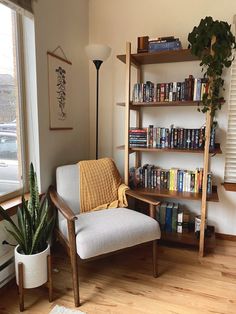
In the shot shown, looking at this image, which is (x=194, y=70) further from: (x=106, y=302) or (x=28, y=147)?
(x=106, y=302)

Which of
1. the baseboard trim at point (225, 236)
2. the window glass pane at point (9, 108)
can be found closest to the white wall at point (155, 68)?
the baseboard trim at point (225, 236)

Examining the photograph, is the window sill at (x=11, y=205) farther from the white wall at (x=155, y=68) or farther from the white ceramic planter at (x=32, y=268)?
the white wall at (x=155, y=68)

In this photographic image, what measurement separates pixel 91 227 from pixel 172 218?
104 cm

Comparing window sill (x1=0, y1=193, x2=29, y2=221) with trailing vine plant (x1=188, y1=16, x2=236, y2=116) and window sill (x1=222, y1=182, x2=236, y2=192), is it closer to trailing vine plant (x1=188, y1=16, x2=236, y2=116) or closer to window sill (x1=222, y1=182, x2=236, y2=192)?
trailing vine plant (x1=188, y1=16, x2=236, y2=116)

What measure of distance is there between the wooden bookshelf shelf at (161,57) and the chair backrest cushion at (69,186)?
1.11m

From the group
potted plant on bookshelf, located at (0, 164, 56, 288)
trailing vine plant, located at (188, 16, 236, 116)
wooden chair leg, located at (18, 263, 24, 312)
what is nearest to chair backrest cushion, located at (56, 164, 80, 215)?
potted plant on bookshelf, located at (0, 164, 56, 288)

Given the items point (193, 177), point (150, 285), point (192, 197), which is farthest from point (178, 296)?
point (193, 177)

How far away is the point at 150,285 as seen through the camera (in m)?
1.79

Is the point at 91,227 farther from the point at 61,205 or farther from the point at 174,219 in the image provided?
the point at 174,219

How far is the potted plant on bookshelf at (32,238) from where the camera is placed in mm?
1514

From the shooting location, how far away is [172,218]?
241cm

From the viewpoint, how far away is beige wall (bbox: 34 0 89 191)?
194 centimetres

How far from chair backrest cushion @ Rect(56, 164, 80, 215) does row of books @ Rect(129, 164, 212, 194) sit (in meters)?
0.61

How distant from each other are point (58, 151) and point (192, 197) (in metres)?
1.24
